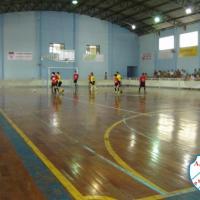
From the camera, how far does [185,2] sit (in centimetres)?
3138

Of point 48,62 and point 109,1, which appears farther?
point 48,62

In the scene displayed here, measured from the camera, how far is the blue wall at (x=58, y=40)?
40500mm

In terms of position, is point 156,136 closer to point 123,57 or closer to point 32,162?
point 32,162

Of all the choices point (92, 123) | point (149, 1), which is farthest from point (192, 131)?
point (149, 1)

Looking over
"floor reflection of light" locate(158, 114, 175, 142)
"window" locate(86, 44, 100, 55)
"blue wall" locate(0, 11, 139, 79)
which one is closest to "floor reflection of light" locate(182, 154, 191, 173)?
"floor reflection of light" locate(158, 114, 175, 142)

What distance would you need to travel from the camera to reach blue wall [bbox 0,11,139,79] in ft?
133

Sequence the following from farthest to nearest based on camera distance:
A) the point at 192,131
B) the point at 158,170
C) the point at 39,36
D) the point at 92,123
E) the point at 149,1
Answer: the point at 39,36 → the point at 149,1 → the point at 92,123 → the point at 192,131 → the point at 158,170

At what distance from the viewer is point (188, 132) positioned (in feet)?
28.7

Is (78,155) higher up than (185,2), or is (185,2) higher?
(185,2)

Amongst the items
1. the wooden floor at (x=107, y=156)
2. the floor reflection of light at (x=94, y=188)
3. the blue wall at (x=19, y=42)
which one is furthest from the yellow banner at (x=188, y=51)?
the floor reflection of light at (x=94, y=188)

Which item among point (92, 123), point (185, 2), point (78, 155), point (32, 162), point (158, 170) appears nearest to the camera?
point (158, 170)

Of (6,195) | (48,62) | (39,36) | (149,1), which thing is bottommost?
(6,195)

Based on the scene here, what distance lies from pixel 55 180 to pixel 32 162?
1.13 metres

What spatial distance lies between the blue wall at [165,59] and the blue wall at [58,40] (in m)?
2.61
